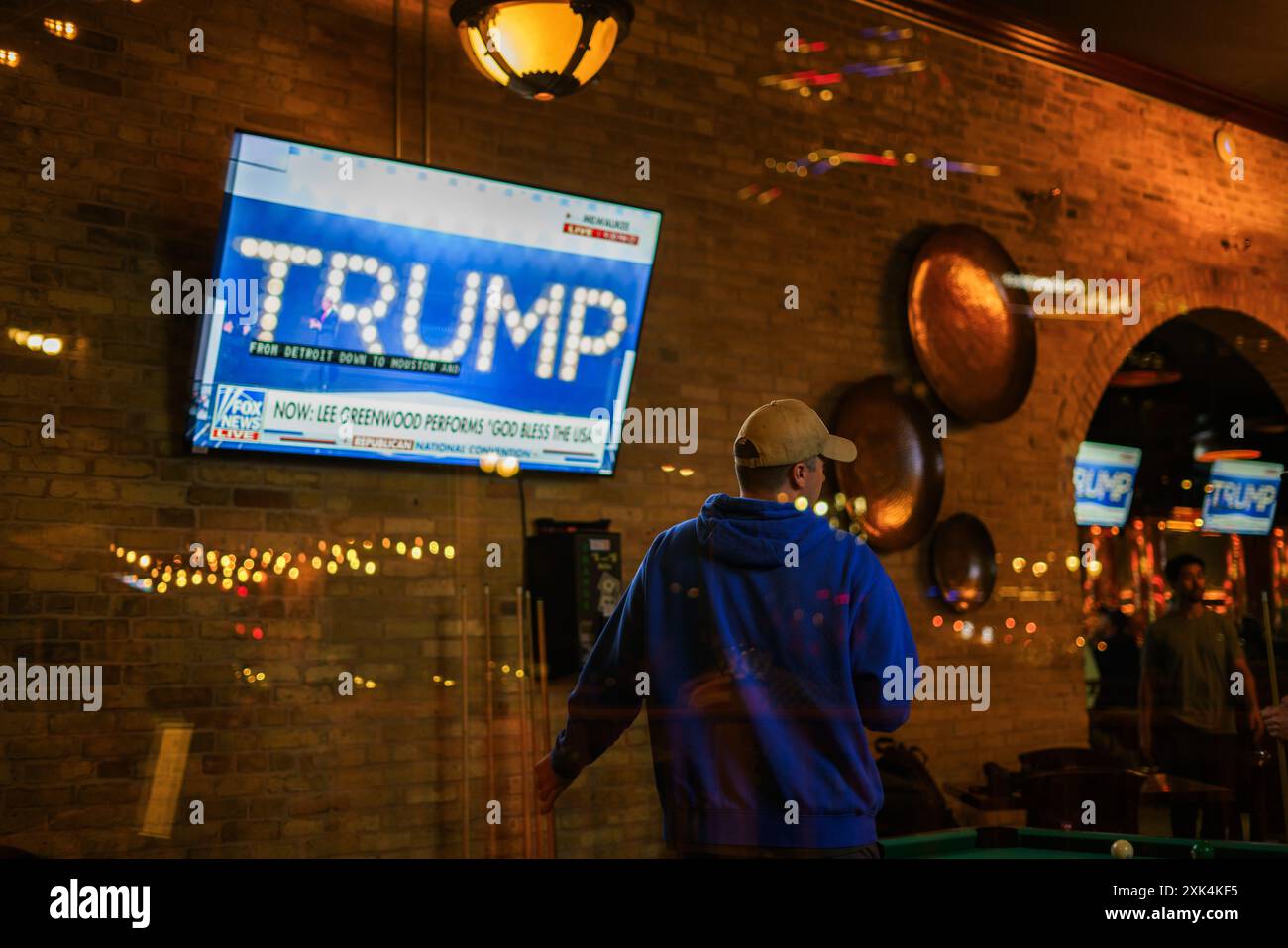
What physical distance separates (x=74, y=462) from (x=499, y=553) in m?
1.48

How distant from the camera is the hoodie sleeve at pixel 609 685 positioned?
2861 mm

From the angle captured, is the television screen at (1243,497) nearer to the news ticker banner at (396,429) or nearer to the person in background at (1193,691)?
the person in background at (1193,691)

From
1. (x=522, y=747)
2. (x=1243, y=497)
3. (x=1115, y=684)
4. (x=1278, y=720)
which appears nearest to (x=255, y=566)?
(x=522, y=747)

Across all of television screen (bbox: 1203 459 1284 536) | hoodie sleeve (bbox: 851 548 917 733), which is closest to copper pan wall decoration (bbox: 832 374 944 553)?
hoodie sleeve (bbox: 851 548 917 733)

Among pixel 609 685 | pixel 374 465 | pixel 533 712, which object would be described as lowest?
pixel 533 712

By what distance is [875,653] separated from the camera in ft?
8.82

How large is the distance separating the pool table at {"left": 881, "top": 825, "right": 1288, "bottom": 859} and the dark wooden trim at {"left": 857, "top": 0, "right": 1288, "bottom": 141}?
4.07m

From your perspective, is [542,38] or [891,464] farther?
[891,464]

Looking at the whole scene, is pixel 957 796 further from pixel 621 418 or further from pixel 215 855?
pixel 215 855

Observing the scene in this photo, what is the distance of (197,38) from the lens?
4441 mm

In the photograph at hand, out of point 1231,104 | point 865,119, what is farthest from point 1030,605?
point 1231,104

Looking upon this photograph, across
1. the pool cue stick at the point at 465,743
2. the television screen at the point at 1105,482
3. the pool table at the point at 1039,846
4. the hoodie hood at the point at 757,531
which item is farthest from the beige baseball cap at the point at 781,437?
the television screen at the point at 1105,482

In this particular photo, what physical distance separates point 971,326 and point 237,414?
361cm

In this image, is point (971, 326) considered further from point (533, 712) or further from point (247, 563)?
point (247, 563)
